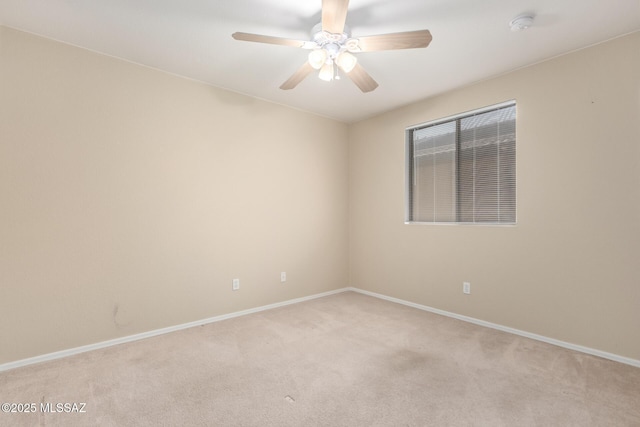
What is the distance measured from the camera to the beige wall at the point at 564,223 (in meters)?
2.37

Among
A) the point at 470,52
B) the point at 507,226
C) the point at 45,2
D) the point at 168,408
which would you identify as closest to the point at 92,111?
the point at 45,2

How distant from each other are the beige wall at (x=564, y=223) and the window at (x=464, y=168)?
127 millimetres

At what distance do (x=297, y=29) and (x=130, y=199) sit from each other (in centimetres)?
203

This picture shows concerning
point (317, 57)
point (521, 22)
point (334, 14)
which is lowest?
point (317, 57)

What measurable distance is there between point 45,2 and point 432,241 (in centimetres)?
387

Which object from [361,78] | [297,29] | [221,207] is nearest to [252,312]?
[221,207]

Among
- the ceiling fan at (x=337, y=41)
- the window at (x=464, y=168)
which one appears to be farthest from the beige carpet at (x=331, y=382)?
the ceiling fan at (x=337, y=41)

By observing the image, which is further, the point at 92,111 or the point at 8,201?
the point at 92,111

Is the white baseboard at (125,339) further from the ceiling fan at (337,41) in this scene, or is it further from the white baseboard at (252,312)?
the ceiling fan at (337,41)

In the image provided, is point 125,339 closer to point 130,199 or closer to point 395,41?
point 130,199

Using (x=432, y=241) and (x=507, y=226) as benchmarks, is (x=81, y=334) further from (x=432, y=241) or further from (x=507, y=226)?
(x=507, y=226)

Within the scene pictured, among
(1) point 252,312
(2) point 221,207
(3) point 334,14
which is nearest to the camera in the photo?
(3) point 334,14

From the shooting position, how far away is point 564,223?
2.65m

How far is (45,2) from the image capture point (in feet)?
6.66
